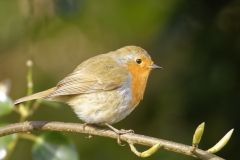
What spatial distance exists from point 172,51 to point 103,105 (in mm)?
933

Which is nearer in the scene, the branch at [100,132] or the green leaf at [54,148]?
the branch at [100,132]

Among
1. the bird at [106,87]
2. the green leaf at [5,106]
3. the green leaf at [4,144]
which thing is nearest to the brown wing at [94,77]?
the bird at [106,87]

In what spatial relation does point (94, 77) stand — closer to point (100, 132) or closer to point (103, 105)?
point (103, 105)

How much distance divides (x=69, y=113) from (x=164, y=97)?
2005 millimetres

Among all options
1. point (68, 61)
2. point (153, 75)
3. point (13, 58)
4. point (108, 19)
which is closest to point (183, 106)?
point (153, 75)

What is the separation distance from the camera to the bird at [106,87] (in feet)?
11.9

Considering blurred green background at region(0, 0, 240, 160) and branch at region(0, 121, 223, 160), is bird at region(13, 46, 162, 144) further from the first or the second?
branch at region(0, 121, 223, 160)

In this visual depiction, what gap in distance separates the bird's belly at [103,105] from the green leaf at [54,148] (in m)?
0.37

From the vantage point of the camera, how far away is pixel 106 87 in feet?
12.3

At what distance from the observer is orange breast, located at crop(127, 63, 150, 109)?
3.77 meters

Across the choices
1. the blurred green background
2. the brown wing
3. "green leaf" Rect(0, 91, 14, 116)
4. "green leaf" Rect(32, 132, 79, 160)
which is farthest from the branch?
the blurred green background

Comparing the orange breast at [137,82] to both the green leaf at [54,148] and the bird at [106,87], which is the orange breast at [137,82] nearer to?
the bird at [106,87]

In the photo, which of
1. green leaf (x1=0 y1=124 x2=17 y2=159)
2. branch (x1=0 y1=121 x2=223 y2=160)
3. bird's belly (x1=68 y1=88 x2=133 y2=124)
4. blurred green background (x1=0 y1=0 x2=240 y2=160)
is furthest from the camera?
blurred green background (x1=0 y1=0 x2=240 y2=160)

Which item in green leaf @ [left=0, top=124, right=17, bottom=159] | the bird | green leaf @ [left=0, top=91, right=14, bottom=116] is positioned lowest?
green leaf @ [left=0, top=124, right=17, bottom=159]
